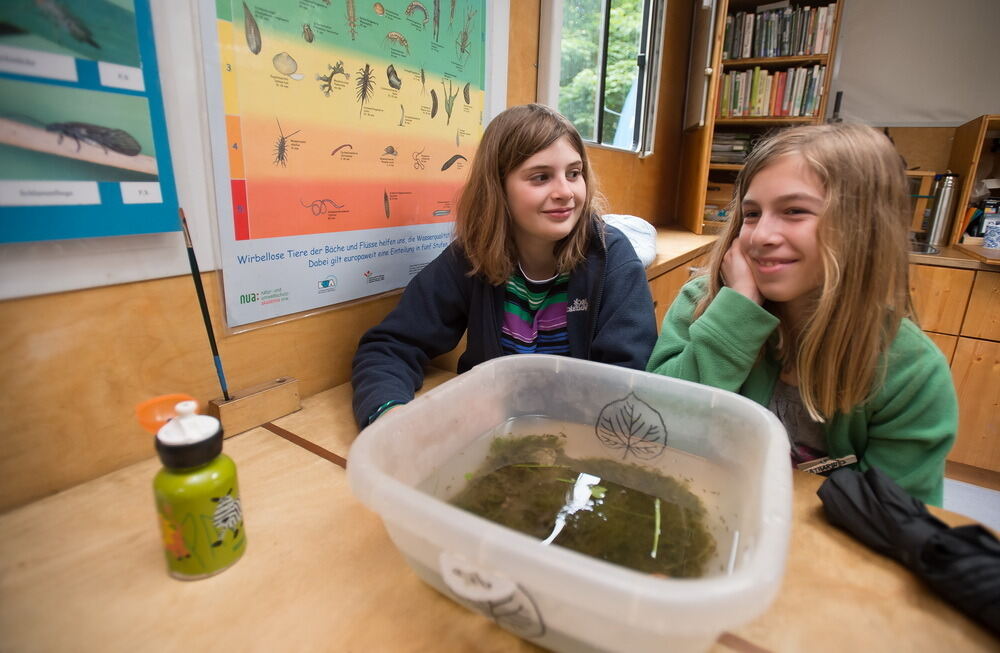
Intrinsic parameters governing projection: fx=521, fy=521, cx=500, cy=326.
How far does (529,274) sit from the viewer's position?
1.27 m

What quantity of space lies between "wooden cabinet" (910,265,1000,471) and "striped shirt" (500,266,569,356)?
2.01 meters

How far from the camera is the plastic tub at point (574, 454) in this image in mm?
372

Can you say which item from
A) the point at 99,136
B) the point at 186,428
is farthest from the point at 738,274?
the point at 99,136

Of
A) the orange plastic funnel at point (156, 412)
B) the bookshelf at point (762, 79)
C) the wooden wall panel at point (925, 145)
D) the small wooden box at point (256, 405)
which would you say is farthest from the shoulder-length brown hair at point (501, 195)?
the wooden wall panel at point (925, 145)

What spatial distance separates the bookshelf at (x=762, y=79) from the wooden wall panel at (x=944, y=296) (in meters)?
1.06

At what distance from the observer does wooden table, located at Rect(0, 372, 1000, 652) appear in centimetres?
48

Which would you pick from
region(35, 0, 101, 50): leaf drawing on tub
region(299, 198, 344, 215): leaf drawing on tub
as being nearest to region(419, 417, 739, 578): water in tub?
region(299, 198, 344, 215): leaf drawing on tub

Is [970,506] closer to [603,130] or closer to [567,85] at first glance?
[603,130]

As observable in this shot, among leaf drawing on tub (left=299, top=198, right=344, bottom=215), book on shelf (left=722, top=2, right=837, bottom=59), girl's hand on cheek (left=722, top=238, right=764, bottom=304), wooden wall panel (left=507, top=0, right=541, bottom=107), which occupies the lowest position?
girl's hand on cheek (left=722, top=238, right=764, bottom=304)

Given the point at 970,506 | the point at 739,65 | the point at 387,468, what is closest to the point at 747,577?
the point at 387,468

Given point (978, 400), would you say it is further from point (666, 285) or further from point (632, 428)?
point (632, 428)

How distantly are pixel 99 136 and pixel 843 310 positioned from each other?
1.10m

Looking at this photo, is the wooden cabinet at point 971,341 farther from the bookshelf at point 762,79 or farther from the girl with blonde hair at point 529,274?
the girl with blonde hair at point 529,274

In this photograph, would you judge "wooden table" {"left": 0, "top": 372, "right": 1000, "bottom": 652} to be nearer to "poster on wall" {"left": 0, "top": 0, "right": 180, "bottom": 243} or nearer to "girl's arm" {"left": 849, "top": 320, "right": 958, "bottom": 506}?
"girl's arm" {"left": 849, "top": 320, "right": 958, "bottom": 506}
